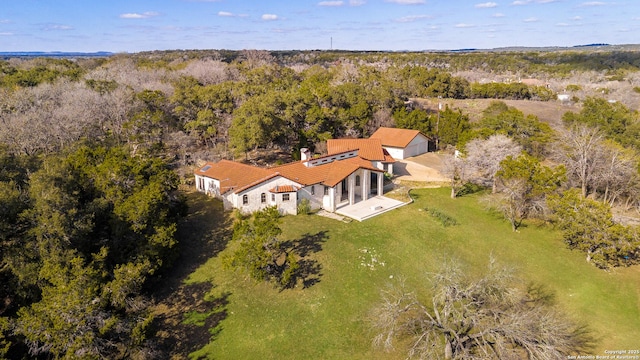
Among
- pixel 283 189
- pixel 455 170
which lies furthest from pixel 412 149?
pixel 283 189

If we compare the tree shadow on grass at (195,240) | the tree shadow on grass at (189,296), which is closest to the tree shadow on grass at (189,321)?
the tree shadow on grass at (189,296)

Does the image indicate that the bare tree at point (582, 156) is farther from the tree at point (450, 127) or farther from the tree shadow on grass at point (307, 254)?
the tree shadow on grass at point (307, 254)

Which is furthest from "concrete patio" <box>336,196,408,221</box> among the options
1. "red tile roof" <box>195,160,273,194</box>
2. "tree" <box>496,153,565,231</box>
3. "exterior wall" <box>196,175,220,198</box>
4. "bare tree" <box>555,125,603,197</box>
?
"bare tree" <box>555,125,603,197</box>

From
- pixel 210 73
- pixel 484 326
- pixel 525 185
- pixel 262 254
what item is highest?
pixel 210 73

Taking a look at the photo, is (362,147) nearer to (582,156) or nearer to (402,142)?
(402,142)

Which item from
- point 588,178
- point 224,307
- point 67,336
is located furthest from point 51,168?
point 588,178

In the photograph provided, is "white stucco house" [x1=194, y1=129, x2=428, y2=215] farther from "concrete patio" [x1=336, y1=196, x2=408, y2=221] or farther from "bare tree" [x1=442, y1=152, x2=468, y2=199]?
"bare tree" [x1=442, y1=152, x2=468, y2=199]

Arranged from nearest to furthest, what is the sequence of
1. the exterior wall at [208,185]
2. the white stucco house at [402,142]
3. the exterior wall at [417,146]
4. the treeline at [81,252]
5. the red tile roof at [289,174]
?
the treeline at [81,252] < the red tile roof at [289,174] < the exterior wall at [208,185] < the white stucco house at [402,142] < the exterior wall at [417,146]
